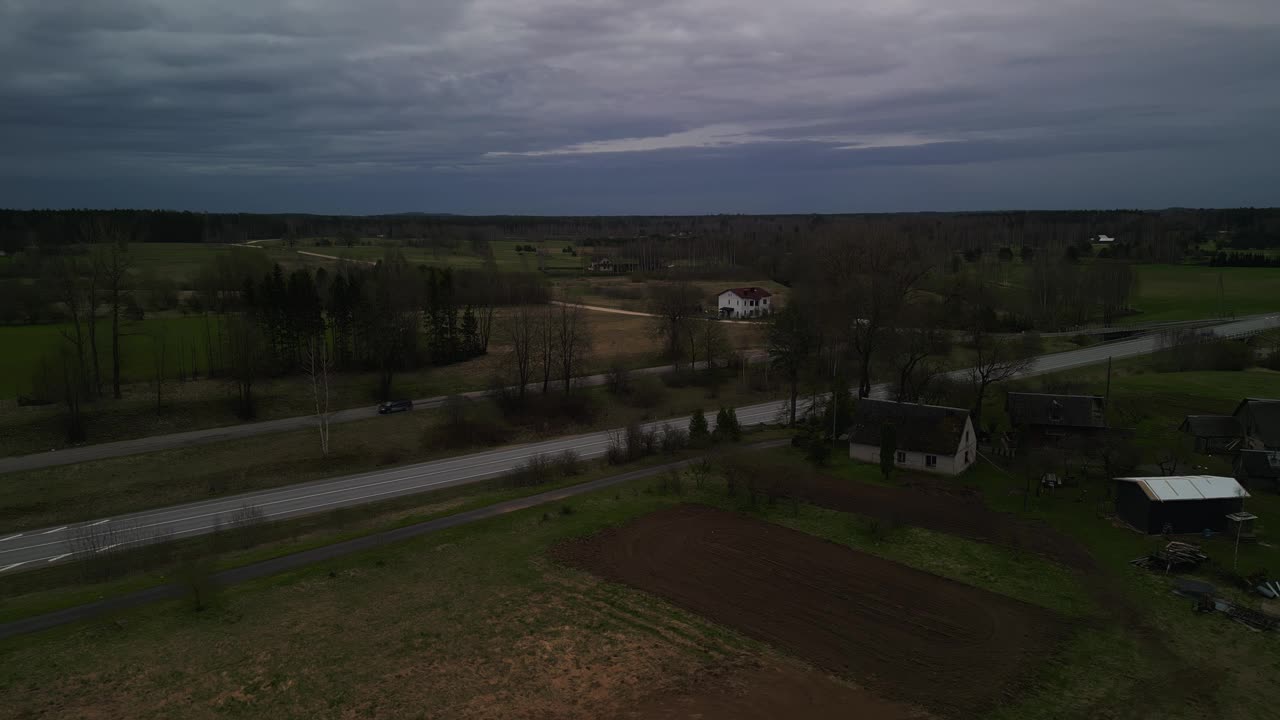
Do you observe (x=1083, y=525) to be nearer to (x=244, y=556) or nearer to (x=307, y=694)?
(x=307, y=694)

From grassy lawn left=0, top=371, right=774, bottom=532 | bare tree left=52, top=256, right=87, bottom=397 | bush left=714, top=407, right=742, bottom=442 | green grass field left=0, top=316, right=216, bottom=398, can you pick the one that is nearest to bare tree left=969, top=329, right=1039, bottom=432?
bush left=714, top=407, right=742, bottom=442

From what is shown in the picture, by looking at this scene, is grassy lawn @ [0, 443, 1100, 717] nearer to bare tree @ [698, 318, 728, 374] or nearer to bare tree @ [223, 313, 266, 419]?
bare tree @ [223, 313, 266, 419]

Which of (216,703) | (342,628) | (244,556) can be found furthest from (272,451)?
(216,703)

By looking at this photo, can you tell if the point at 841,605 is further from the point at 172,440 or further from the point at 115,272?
the point at 115,272

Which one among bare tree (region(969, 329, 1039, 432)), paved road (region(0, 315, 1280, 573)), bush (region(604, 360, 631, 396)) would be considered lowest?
paved road (region(0, 315, 1280, 573))

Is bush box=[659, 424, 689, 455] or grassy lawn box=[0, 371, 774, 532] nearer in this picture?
grassy lawn box=[0, 371, 774, 532]

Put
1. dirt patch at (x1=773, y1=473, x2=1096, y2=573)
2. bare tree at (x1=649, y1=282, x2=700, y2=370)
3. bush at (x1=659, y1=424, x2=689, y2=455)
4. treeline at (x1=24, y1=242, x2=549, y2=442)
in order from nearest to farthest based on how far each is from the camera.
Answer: dirt patch at (x1=773, y1=473, x2=1096, y2=573), bush at (x1=659, y1=424, x2=689, y2=455), treeline at (x1=24, y1=242, x2=549, y2=442), bare tree at (x1=649, y1=282, x2=700, y2=370)
